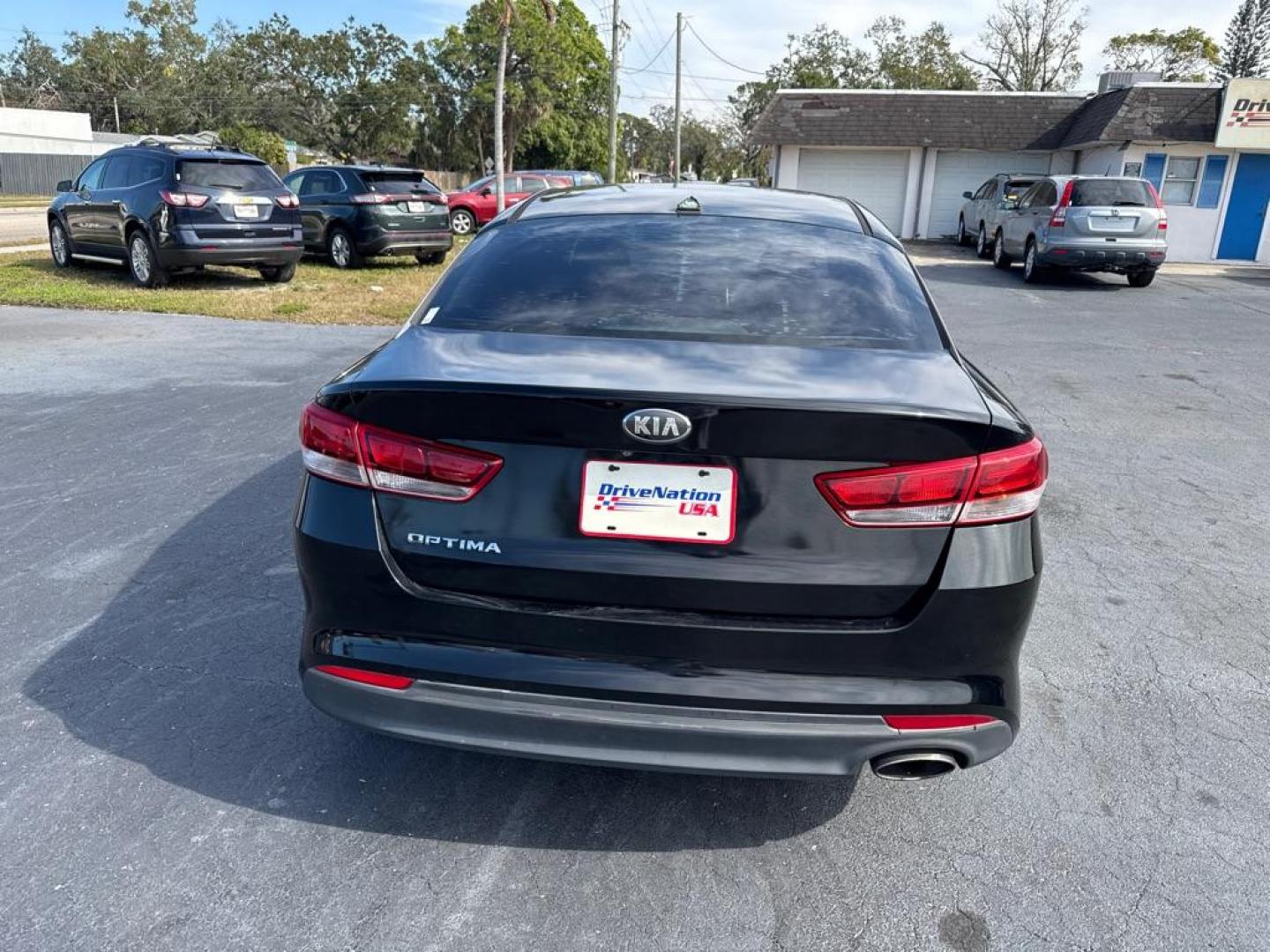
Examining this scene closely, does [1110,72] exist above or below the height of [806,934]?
above

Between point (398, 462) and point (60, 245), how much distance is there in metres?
14.9

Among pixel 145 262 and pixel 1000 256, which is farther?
pixel 1000 256

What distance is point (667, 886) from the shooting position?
246cm

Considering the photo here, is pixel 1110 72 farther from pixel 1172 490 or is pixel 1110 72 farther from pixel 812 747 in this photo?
pixel 812 747

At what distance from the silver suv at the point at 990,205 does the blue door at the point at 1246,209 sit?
6.16 metres

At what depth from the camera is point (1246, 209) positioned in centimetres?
2356

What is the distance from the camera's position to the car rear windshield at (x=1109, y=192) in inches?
619

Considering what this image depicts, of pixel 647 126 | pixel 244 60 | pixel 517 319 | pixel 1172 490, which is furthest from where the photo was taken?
pixel 647 126

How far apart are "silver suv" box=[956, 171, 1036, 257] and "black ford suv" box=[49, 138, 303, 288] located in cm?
1367

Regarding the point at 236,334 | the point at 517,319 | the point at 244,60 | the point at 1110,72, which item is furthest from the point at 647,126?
the point at 517,319

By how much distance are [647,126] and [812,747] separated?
112 metres

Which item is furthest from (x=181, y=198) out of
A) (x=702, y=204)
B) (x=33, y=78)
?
(x=33, y=78)

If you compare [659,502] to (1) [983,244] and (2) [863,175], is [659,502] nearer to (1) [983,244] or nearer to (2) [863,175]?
(1) [983,244]

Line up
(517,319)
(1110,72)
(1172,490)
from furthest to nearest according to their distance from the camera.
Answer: (1110,72) → (1172,490) → (517,319)
